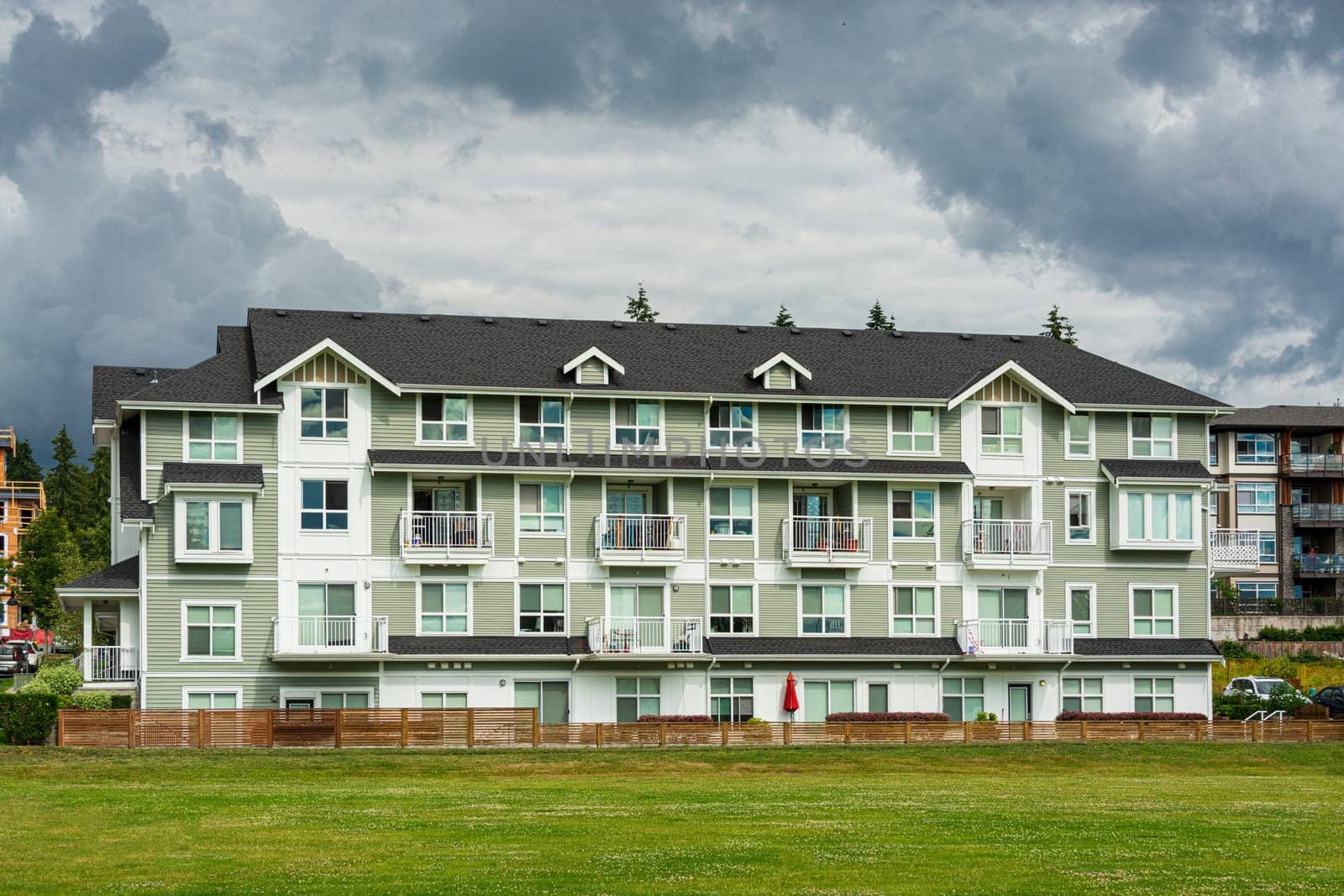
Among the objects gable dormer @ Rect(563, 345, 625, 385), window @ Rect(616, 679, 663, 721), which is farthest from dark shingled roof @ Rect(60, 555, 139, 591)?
window @ Rect(616, 679, 663, 721)

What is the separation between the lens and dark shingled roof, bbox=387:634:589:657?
51969 mm

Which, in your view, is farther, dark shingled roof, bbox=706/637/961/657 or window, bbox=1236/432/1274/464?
window, bbox=1236/432/1274/464

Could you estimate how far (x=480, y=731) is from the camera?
154 ft

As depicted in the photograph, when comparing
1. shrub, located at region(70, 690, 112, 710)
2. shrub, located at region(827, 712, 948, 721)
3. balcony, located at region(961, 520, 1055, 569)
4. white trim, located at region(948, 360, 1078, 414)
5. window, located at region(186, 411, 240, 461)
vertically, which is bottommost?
shrub, located at region(827, 712, 948, 721)

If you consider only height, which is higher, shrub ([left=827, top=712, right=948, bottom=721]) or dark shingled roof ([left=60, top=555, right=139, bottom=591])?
dark shingled roof ([left=60, top=555, right=139, bottom=591])

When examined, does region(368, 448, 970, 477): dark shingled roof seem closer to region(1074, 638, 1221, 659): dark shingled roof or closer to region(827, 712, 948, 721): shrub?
region(1074, 638, 1221, 659): dark shingled roof

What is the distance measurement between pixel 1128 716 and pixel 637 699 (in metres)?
15.8

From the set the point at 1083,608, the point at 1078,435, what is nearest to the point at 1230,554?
the point at 1083,608

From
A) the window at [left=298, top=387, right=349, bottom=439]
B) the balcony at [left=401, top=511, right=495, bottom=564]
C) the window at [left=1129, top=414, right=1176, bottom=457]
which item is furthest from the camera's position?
the window at [left=1129, top=414, right=1176, bottom=457]

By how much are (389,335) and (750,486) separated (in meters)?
12.8

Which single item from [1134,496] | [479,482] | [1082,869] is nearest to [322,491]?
[479,482]

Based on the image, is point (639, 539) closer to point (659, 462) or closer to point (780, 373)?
point (659, 462)

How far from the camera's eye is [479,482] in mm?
53594

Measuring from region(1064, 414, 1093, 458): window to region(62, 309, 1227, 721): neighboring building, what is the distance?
0.40ft
